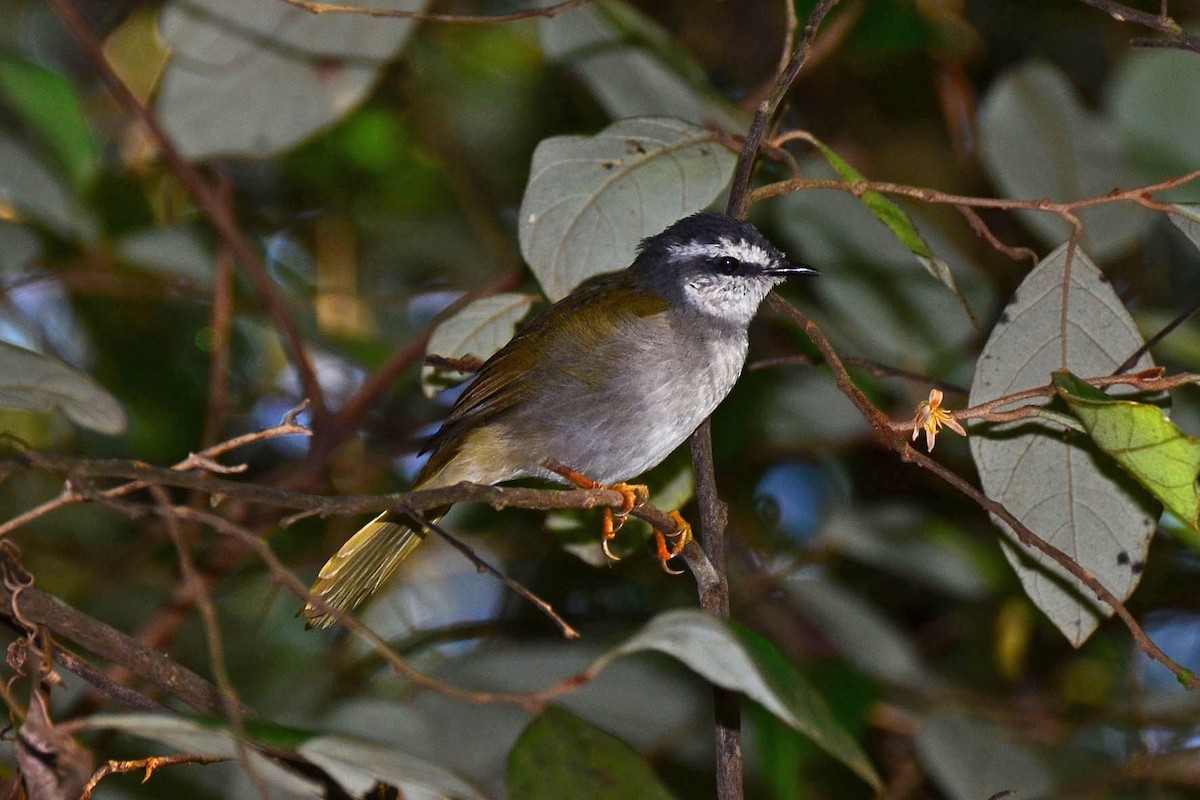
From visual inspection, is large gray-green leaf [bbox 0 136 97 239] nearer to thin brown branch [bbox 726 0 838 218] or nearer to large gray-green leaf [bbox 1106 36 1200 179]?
thin brown branch [bbox 726 0 838 218]

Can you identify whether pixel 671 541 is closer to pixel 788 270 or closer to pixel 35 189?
pixel 788 270

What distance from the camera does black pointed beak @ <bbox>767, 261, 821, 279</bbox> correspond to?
3459 mm

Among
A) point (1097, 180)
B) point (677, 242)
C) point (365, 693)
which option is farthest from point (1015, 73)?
point (365, 693)

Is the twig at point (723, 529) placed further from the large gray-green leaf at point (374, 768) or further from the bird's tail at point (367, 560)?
the bird's tail at point (367, 560)

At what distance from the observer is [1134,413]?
2123 millimetres

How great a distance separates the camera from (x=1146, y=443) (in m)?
2.15

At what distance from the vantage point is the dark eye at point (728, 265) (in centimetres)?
351

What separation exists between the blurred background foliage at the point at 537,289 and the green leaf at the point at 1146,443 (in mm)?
727

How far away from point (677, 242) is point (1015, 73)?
139 centimetres

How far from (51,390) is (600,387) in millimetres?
1336

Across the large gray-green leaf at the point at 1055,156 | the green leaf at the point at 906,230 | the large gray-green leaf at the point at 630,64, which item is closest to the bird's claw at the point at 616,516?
the green leaf at the point at 906,230

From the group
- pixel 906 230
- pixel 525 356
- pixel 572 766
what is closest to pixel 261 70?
pixel 525 356

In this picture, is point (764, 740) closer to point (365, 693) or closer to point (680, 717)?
point (680, 717)

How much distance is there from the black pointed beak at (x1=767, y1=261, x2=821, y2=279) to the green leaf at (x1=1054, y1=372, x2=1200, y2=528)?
1.32 m
